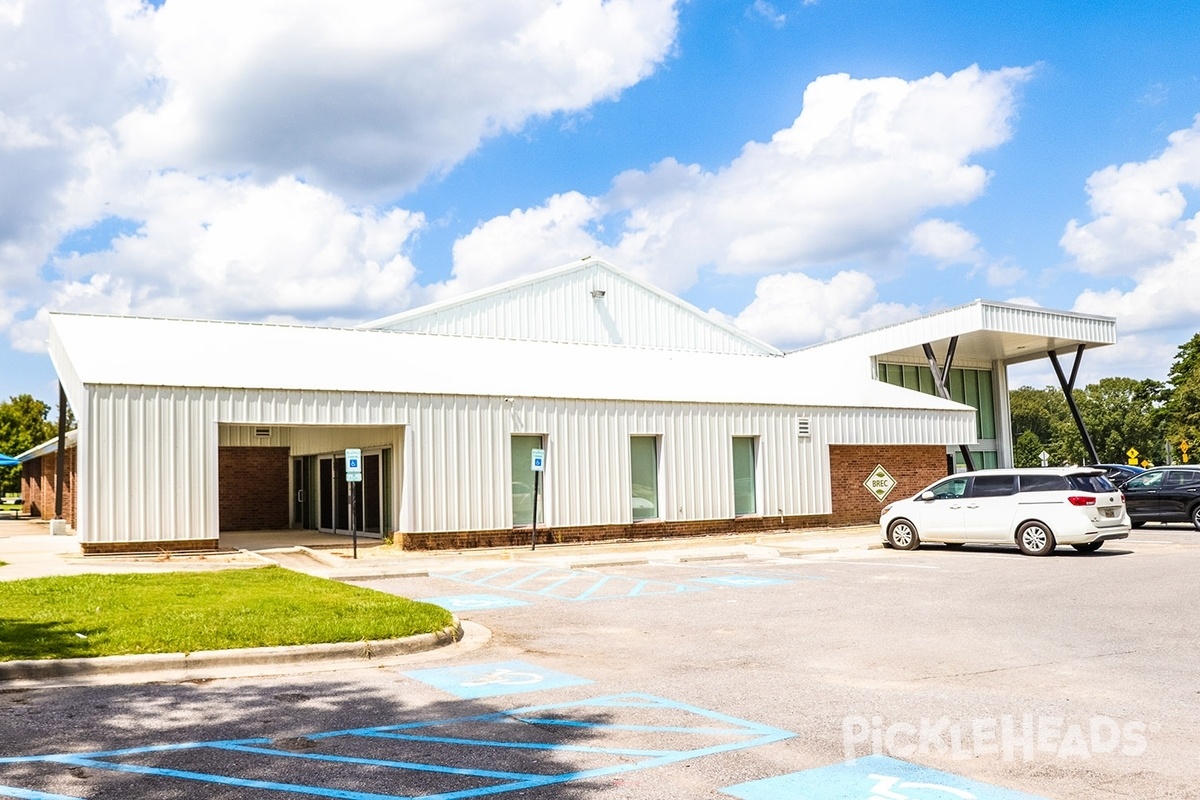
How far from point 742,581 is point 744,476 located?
11458mm

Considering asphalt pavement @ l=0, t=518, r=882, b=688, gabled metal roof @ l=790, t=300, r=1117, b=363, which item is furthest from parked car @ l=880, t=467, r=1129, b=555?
gabled metal roof @ l=790, t=300, r=1117, b=363

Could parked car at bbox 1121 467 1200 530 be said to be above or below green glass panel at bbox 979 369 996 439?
below

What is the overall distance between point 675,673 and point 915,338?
3330cm

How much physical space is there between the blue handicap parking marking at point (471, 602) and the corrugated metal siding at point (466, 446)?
25.7 ft

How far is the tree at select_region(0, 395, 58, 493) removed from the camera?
61600mm

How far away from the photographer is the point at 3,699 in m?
7.46

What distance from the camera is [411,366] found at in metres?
24.5

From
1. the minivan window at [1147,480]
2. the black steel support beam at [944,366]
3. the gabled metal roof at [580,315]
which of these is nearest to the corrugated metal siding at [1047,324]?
the black steel support beam at [944,366]

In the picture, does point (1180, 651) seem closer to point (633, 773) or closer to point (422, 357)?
point (633, 773)

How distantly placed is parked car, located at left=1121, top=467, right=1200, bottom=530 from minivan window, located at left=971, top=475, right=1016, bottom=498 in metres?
7.95

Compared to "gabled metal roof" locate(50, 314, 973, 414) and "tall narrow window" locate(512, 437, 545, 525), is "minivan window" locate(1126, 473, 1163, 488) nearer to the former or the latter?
"gabled metal roof" locate(50, 314, 973, 414)

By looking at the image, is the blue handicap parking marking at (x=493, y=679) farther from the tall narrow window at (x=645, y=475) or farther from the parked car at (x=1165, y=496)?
the parked car at (x=1165, y=496)

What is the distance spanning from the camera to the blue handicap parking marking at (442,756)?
5.30 metres

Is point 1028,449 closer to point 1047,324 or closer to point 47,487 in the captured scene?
point 1047,324
